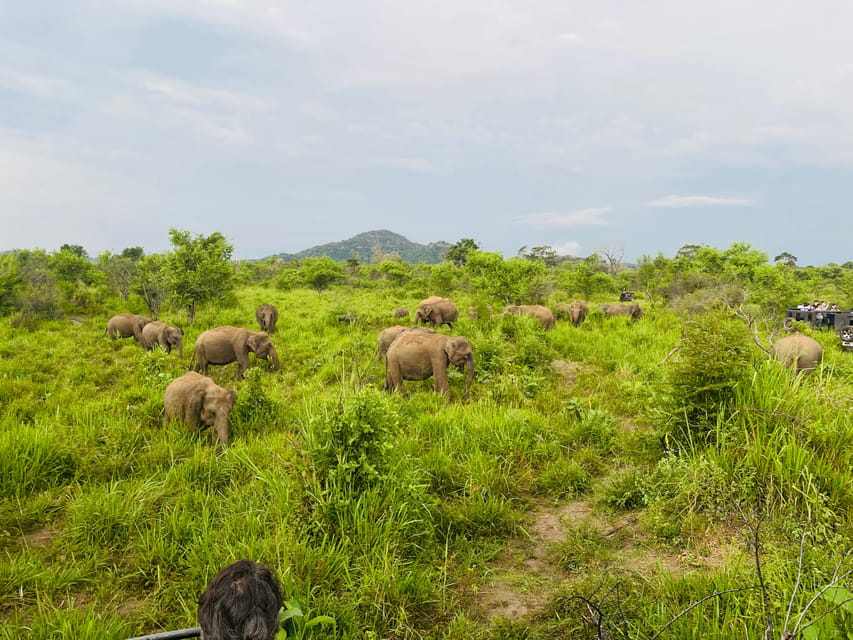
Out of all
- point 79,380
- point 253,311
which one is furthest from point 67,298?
point 79,380

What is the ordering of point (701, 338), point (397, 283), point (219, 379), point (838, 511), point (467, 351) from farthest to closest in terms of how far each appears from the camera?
point (397, 283), point (219, 379), point (467, 351), point (701, 338), point (838, 511)

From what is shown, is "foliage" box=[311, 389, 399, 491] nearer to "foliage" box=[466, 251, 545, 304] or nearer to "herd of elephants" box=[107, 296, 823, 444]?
"herd of elephants" box=[107, 296, 823, 444]

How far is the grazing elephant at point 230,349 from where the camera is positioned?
10.2 meters

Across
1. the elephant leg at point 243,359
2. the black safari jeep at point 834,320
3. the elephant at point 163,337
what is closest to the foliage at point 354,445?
the elephant leg at point 243,359

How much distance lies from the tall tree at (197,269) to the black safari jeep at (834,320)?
19.7 metres

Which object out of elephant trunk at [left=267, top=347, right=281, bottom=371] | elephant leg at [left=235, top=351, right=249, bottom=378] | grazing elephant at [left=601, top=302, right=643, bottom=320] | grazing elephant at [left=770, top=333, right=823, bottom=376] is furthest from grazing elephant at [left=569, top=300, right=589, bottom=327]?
elephant leg at [left=235, top=351, right=249, bottom=378]

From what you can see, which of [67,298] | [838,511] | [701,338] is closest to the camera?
[838,511]

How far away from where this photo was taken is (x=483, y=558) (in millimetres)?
3635

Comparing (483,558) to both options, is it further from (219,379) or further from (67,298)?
(67,298)

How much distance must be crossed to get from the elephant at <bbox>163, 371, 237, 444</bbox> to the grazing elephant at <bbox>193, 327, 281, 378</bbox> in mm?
4146

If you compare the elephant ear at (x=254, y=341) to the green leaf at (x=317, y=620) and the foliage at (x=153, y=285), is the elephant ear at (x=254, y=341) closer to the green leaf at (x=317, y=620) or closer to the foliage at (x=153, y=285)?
the foliage at (x=153, y=285)

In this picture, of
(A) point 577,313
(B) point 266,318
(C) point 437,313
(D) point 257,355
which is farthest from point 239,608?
(A) point 577,313

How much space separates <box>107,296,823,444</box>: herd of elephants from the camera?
5.92 metres

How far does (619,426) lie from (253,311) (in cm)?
1598
